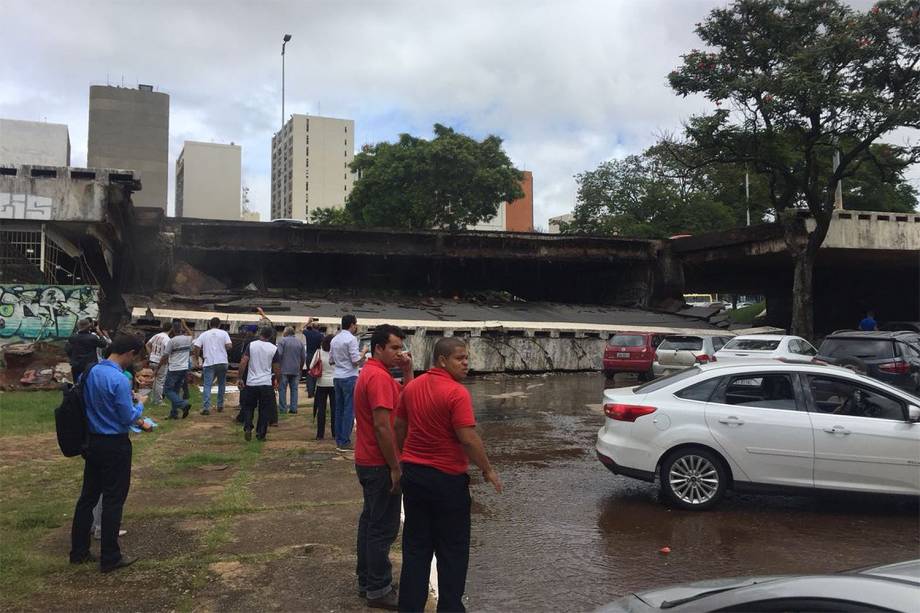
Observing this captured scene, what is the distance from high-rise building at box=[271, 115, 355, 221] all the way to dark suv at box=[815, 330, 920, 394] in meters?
113

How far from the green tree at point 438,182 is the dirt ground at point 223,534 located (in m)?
36.7

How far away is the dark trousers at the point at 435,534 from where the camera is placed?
347 centimetres

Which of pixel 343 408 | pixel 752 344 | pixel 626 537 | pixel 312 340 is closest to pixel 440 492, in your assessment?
pixel 626 537

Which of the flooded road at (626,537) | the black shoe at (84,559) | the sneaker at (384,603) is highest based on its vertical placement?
the black shoe at (84,559)

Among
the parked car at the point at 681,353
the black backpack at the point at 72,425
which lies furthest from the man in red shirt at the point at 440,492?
the parked car at the point at 681,353

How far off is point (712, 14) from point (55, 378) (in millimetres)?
23624

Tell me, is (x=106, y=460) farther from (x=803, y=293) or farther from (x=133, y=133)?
(x=133, y=133)

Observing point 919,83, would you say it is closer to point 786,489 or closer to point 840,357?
point 840,357

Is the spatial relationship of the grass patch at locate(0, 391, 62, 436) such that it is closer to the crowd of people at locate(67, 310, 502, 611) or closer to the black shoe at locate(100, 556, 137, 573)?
the crowd of people at locate(67, 310, 502, 611)

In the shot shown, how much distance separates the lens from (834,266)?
31.4 meters

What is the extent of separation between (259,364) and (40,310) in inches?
451

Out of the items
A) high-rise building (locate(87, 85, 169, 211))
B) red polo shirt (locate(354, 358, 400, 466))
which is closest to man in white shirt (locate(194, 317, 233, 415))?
A: red polo shirt (locate(354, 358, 400, 466))

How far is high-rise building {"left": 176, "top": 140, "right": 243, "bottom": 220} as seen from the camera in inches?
3208

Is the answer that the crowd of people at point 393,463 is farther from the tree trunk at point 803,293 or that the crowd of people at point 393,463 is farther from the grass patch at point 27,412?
the tree trunk at point 803,293
